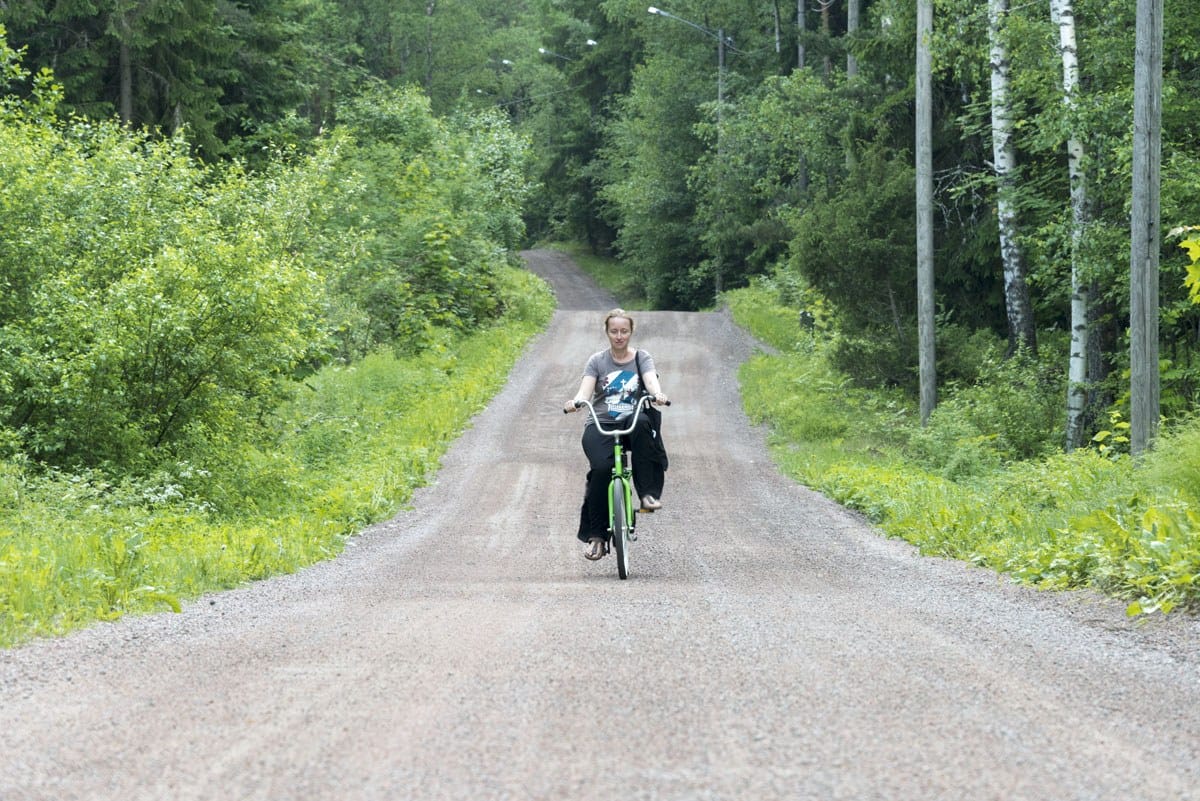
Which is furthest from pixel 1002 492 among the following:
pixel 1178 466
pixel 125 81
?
pixel 125 81

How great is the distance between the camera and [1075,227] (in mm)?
17266

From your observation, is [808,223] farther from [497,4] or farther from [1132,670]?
[497,4]

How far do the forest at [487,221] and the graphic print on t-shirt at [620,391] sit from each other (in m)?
3.67

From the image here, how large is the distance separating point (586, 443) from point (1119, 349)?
1220cm

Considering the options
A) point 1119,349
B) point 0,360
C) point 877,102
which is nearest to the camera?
point 0,360

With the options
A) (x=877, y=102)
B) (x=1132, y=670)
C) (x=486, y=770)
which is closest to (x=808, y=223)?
(x=877, y=102)

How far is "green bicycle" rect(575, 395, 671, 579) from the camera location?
1002cm

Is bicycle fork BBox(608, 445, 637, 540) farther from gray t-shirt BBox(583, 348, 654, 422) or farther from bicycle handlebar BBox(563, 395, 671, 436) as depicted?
gray t-shirt BBox(583, 348, 654, 422)

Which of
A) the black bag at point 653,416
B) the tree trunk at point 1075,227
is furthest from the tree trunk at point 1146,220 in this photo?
the black bag at point 653,416

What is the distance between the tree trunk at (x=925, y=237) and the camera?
22.4 metres

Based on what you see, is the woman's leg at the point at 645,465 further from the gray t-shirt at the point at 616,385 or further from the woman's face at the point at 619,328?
the woman's face at the point at 619,328

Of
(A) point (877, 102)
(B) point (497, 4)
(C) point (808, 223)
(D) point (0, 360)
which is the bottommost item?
(D) point (0, 360)

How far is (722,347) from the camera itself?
3684cm

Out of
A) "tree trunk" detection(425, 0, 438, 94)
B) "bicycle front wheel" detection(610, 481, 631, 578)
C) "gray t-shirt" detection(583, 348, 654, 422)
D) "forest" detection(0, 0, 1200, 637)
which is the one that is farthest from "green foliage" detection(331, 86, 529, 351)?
"tree trunk" detection(425, 0, 438, 94)
